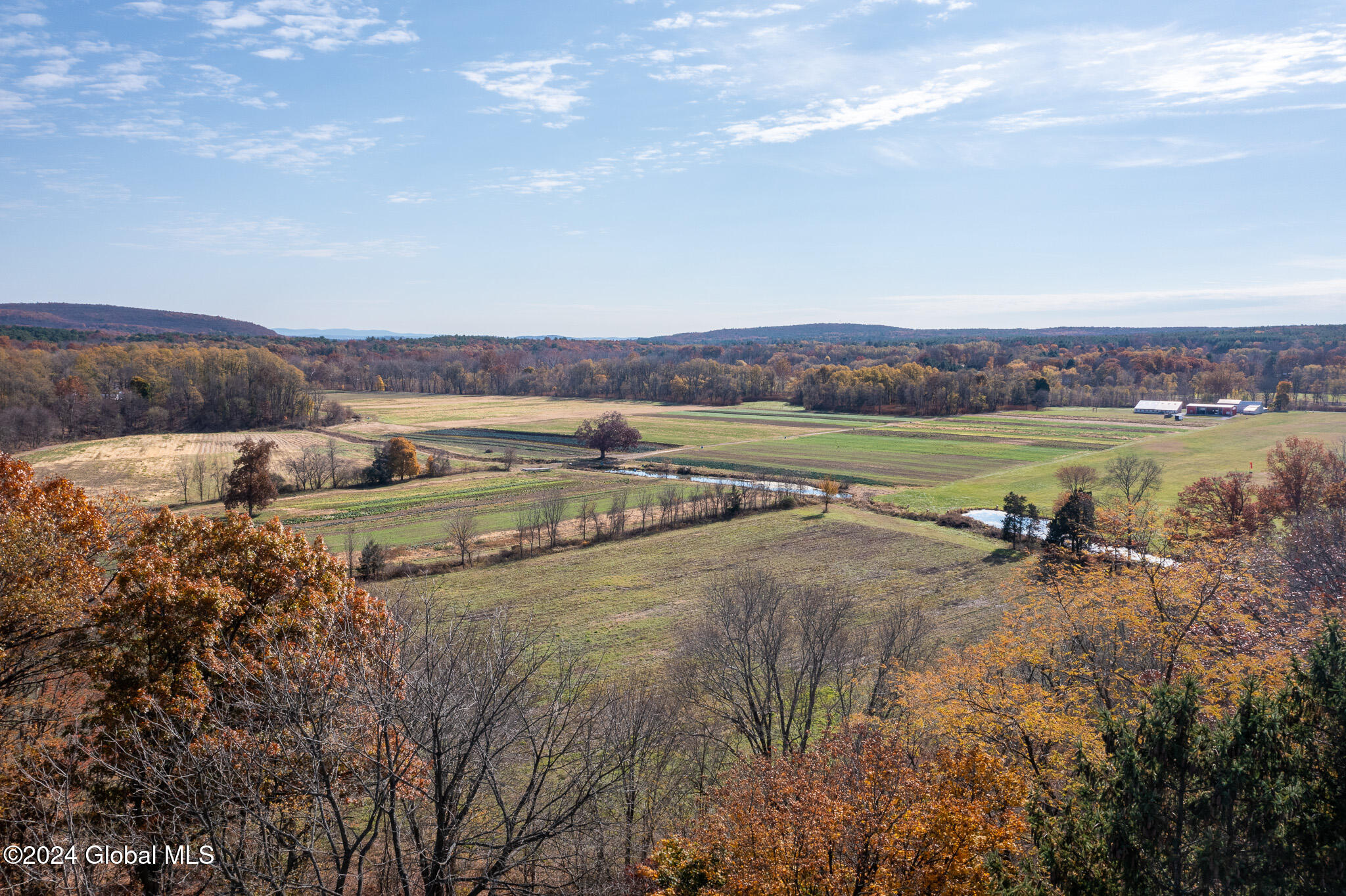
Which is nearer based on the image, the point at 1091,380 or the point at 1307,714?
the point at 1307,714

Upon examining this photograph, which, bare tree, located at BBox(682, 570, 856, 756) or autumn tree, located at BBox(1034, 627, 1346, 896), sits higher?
autumn tree, located at BBox(1034, 627, 1346, 896)

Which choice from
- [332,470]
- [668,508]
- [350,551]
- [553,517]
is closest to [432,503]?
[332,470]

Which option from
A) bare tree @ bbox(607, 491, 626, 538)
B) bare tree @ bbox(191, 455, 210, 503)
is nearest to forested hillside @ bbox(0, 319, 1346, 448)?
bare tree @ bbox(191, 455, 210, 503)

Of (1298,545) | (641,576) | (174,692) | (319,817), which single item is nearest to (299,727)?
(319,817)

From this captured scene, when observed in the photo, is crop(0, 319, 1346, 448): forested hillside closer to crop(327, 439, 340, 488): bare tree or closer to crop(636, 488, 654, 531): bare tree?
crop(327, 439, 340, 488): bare tree

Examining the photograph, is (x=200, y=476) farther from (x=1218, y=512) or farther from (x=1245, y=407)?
(x=1245, y=407)

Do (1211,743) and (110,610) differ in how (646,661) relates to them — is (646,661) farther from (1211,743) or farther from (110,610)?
(1211,743)
